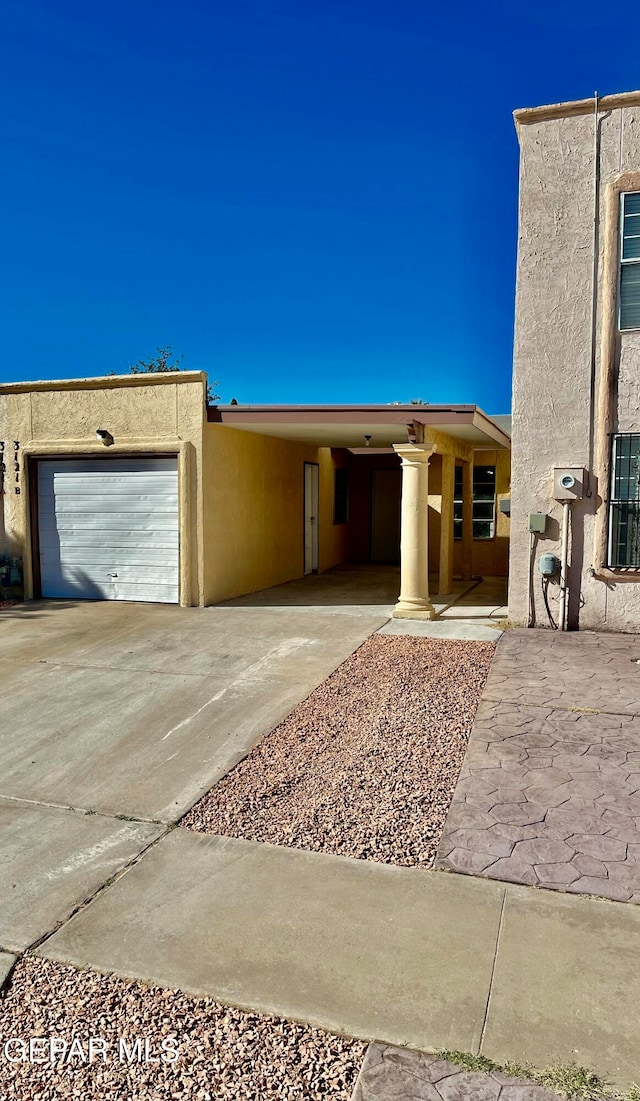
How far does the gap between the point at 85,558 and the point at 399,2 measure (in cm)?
998

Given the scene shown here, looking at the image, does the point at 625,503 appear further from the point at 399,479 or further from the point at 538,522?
the point at 399,479

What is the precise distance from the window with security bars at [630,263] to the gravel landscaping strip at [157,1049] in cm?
866

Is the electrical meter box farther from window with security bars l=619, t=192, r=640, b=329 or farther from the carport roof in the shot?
window with security bars l=619, t=192, r=640, b=329

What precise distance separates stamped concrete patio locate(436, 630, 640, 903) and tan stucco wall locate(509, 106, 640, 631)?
188 centimetres

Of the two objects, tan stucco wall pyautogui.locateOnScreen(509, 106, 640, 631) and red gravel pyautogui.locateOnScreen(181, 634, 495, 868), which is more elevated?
tan stucco wall pyautogui.locateOnScreen(509, 106, 640, 631)

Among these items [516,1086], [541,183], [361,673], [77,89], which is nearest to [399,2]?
[541,183]

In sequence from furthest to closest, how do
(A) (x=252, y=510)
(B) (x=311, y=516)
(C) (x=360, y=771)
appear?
1. (B) (x=311, y=516)
2. (A) (x=252, y=510)
3. (C) (x=360, y=771)

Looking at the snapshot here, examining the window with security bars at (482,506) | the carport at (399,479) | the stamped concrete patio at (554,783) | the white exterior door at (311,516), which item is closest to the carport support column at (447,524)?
the carport at (399,479)

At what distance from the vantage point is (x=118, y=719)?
20.1 ft

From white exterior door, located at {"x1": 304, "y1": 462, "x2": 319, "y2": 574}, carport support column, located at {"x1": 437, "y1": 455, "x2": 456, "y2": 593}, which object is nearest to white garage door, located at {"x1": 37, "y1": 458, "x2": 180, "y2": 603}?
white exterior door, located at {"x1": 304, "y1": 462, "x2": 319, "y2": 574}

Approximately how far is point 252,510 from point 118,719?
7025mm

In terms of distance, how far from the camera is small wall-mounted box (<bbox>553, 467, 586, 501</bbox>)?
889 centimetres

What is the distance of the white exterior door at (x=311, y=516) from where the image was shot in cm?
1566

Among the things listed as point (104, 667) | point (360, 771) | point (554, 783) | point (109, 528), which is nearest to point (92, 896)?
point (360, 771)
